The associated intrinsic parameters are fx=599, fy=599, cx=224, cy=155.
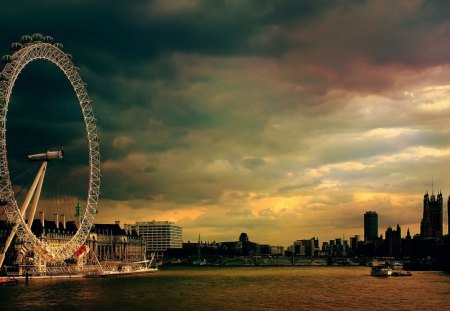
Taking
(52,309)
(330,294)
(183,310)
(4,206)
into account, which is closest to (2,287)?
(4,206)

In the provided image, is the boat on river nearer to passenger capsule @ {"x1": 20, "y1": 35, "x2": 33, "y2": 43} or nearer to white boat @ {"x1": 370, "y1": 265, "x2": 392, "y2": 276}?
passenger capsule @ {"x1": 20, "y1": 35, "x2": 33, "y2": 43}

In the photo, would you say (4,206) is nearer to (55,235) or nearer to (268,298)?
(268,298)

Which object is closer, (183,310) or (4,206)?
(183,310)

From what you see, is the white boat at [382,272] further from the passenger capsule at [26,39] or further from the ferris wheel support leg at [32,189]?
the passenger capsule at [26,39]

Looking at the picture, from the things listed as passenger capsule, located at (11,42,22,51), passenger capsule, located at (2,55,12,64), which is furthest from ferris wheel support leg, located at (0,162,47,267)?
passenger capsule, located at (11,42,22,51)

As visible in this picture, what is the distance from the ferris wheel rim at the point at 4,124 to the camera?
9981 centimetres

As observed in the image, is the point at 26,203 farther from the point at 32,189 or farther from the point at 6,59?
the point at 6,59

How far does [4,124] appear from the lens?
3969 inches

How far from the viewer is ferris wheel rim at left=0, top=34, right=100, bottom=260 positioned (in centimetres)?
9981

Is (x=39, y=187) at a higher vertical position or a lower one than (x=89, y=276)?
higher

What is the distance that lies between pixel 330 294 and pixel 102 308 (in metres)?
41.1

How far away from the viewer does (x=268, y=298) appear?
8800cm

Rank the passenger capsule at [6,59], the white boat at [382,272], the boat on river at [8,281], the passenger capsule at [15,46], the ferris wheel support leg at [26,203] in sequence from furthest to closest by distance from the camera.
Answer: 1. the white boat at [382,272]
2. the ferris wheel support leg at [26,203]
3. the boat on river at [8,281]
4. the passenger capsule at [15,46]
5. the passenger capsule at [6,59]

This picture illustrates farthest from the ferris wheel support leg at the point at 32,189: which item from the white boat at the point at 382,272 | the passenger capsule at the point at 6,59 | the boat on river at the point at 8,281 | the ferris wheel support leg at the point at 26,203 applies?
the white boat at the point at 382,272
